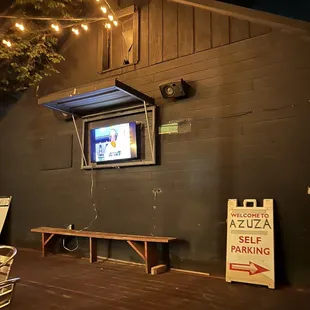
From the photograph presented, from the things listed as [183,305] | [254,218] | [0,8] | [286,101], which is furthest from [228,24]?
[0,8]

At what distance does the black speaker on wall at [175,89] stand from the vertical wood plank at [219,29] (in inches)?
25.0

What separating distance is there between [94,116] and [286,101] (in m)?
2.84

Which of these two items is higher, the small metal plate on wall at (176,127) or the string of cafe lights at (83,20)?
the string of cafe lights at (83,20)

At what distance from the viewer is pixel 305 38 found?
11.3ft

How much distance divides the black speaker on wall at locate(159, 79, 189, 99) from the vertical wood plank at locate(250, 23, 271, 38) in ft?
3.25

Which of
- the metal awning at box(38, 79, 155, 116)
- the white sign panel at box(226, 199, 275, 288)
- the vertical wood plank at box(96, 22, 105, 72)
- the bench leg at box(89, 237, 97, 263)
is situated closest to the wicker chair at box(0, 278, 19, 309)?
the white sign panel at box(226, 199, 275, 288)

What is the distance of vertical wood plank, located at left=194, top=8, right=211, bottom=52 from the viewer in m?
4.11

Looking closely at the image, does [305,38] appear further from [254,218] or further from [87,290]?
[87,290]

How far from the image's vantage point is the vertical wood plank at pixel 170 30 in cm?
440

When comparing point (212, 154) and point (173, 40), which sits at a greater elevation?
point (173, 40)

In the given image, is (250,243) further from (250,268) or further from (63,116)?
(63,116)

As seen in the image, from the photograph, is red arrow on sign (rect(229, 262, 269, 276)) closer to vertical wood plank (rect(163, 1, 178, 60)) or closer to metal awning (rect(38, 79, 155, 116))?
metal awning (rect(38, 79, 155, 116))

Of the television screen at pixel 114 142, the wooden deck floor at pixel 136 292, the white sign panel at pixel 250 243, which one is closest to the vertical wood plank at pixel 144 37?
the television screen at pixel 114 142

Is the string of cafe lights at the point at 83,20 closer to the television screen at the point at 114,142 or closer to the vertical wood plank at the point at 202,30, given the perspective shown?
the vertical wood plank at the point at 202,30
